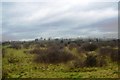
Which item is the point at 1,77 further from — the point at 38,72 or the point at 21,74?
the point at 38,72

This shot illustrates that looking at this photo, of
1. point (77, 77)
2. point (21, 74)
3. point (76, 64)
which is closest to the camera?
point (77, 77)

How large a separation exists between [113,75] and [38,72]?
4.72m

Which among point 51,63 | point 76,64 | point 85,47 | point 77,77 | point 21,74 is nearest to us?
point 77,77

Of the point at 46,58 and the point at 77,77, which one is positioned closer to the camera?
the point at 77,77

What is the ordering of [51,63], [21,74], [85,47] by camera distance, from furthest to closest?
[85,47]
[51,63]
[21,74]

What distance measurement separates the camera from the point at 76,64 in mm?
18812

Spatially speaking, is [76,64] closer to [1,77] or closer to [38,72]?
[38,72]

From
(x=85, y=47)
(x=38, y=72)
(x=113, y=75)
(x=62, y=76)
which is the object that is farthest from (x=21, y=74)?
(x=85, y=47)

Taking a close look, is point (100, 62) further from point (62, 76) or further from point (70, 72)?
point (62, 76)

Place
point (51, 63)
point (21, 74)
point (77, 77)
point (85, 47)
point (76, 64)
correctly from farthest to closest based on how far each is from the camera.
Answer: point (85, 47) → point (51, 63) → point (76, 64) → point (21, 74) → point (77, 77)

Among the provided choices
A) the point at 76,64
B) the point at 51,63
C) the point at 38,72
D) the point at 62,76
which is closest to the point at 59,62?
the point at 51,63

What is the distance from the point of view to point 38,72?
672 inches

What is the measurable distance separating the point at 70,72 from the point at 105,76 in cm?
246

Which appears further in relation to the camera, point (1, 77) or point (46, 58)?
point (46, 58)
